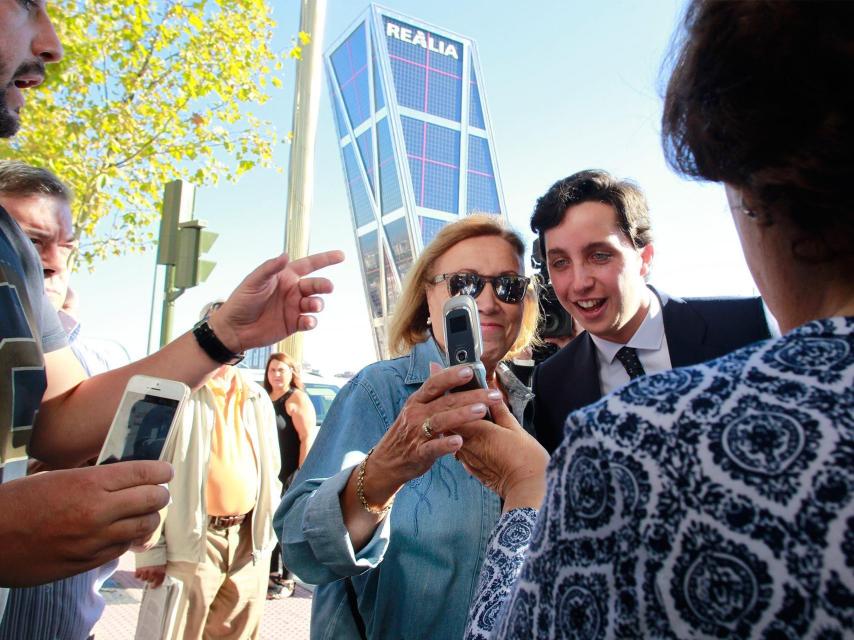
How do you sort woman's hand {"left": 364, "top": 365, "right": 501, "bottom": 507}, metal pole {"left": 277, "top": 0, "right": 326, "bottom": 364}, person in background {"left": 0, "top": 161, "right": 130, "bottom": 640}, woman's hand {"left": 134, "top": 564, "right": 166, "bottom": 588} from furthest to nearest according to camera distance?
metal pole {"left": 277, "top": 0, "right": 326, "bottom": 364}, woman's hand {"left": 134, "top": 564, "right": 166, "bottom": 588}, person in background {"left": 0, "top": 161, "right": 130, "bottom": 640}, woman's hand {"left": 364, "top": 365, "right": 501, "bottom": 507}

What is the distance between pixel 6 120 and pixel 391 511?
1391mm

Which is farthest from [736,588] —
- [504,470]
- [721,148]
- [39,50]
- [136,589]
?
[136,589]

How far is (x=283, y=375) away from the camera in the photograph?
5824mm

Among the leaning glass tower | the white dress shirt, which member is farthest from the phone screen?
the leaning glass tower

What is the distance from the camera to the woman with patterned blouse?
1.88 ft

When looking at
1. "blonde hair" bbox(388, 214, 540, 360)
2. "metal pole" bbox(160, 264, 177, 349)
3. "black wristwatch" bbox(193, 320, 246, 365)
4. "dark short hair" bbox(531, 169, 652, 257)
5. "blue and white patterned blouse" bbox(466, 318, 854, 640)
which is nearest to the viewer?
"blue and white patterned blouse" bbox(466, 318, 854, 640)

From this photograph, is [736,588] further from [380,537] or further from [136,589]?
[136,589]

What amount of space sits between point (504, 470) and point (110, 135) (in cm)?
810

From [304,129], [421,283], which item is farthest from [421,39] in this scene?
[421,283]

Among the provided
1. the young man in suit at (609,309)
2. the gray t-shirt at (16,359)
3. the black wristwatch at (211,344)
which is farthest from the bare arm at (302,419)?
the gray t-shirt at (16,359)

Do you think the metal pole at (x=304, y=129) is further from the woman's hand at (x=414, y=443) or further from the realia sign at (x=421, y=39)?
the realia sign at (x=421, y=39)

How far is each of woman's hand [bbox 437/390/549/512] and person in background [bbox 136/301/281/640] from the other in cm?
244

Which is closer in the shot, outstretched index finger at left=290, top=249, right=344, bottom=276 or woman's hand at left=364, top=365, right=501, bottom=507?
woman's hand at left=364, top=365, right=501, bottom=507

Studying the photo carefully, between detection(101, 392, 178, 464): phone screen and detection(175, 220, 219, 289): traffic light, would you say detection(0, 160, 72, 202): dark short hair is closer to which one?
detection(101, 392, 178, 464): phone screen
